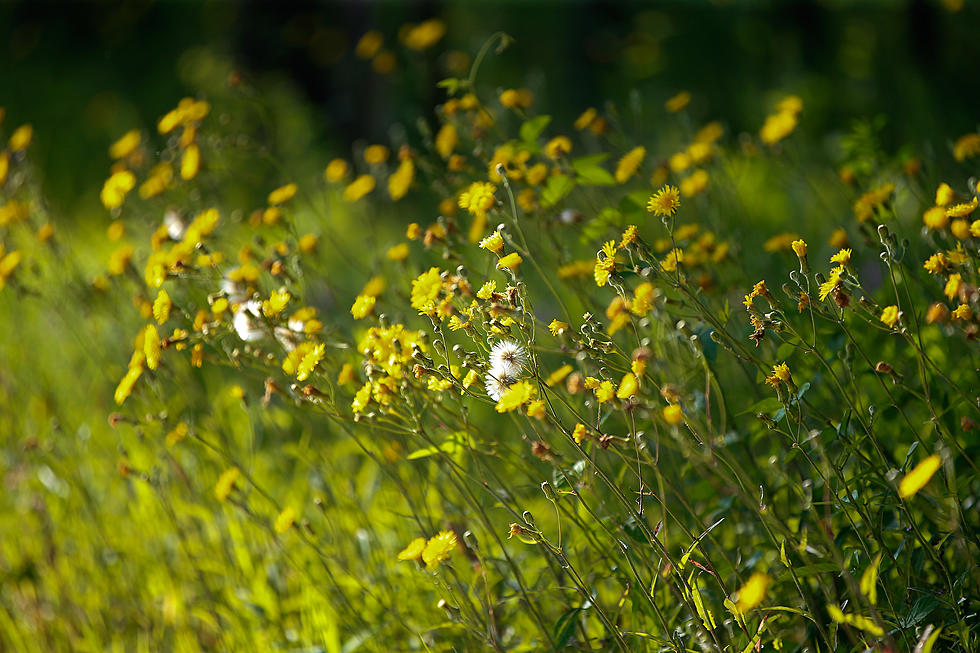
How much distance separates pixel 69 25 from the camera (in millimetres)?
8547

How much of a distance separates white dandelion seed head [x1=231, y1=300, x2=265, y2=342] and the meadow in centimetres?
1

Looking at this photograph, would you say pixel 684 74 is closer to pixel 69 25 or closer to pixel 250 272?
pixel 250 272

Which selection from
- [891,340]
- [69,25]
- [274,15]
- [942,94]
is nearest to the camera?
[891,340]

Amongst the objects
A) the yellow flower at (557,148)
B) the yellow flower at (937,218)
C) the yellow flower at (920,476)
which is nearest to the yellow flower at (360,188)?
the yellow flower at (557,148)

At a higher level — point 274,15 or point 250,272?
point 250,272

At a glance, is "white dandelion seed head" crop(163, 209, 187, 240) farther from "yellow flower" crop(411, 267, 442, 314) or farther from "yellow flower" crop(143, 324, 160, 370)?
"yellow flower" crop(411, 267, 442, 314)

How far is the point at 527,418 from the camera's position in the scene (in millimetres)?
1543

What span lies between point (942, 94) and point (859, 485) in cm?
320

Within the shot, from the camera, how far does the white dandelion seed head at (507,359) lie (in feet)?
5.13

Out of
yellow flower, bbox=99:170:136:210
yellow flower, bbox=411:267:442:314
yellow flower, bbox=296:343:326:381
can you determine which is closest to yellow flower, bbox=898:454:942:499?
yellow flower, bbox=411:267:442:314

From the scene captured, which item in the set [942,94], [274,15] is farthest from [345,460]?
[274,15]

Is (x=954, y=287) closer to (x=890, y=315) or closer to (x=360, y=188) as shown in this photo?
(x=890, y=315)

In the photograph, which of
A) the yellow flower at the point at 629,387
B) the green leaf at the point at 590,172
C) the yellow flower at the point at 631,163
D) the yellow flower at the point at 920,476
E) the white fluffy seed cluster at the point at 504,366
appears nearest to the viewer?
the yellow flower at the point at 920,476

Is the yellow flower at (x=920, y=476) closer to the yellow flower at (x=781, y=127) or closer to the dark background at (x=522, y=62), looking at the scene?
the yellow flower at (x=781, y=127)
